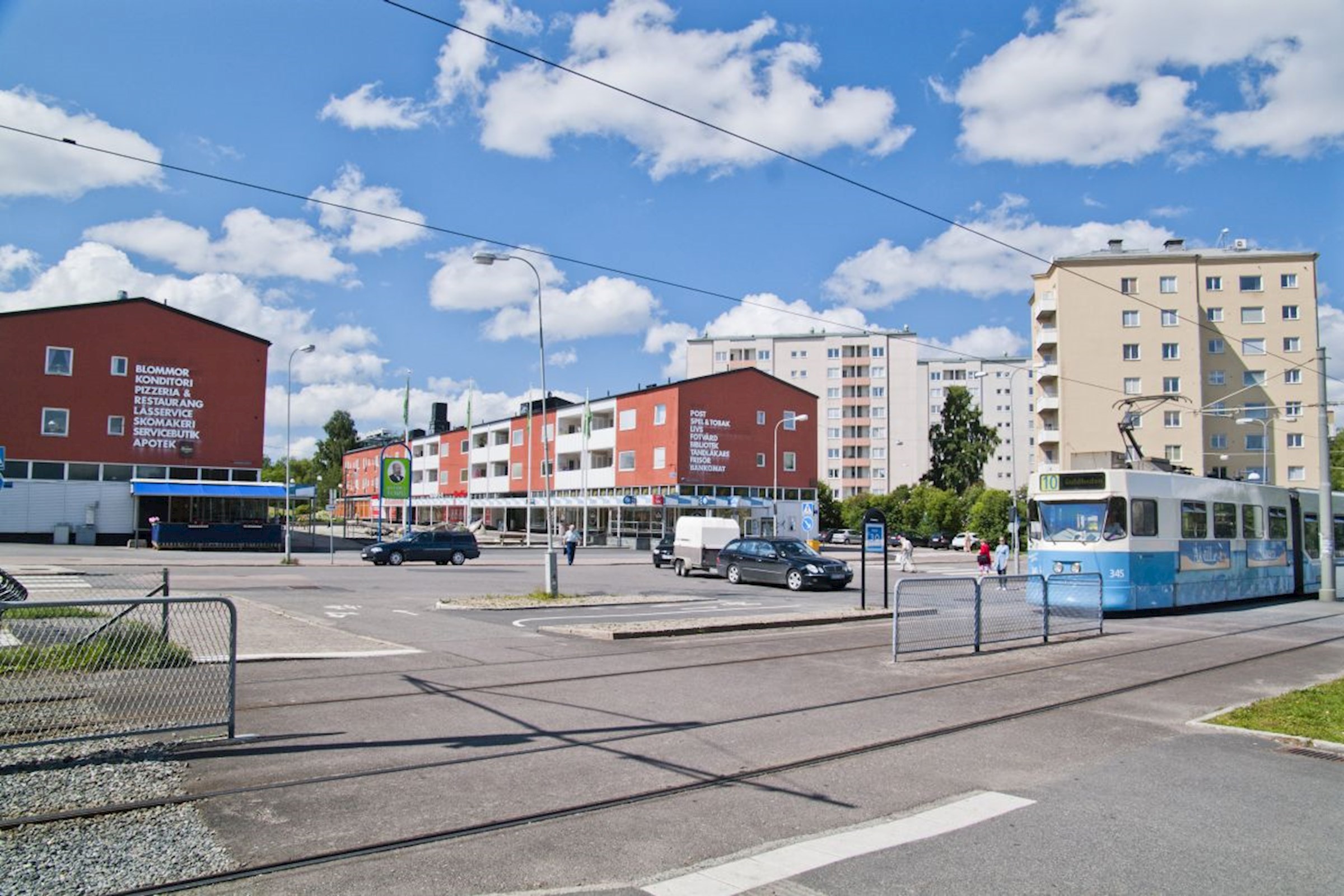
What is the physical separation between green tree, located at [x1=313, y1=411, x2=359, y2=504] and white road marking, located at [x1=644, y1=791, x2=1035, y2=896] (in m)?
134

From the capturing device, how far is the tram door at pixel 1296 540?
2672 centimetres

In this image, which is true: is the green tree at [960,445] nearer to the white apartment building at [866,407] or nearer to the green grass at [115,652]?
the white apartment building at [866,407]

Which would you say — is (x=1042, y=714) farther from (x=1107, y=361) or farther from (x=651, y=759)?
(x=1107, y=361)

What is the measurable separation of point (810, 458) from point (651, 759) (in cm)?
6515

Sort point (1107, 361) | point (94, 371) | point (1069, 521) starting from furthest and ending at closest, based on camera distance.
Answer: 1. point (1107, 361)
2. point (94, 371)
3. point (1069, 521)

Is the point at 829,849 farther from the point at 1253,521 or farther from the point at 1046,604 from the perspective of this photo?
the point at 1253,521

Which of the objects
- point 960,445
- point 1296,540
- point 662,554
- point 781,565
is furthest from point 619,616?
point 960,445

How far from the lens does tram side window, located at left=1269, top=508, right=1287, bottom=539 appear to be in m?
25.5

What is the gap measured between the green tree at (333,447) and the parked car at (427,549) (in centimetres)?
9649

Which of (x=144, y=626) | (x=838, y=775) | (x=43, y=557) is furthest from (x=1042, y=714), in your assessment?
(x=43, y=557)

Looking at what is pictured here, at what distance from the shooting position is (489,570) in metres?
35.8

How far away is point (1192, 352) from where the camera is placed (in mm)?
65688

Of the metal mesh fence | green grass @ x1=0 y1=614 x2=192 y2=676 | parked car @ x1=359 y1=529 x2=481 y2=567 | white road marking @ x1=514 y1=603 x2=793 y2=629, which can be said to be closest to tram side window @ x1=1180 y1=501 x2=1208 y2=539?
white road marking @ x1=514 y1=603 x2=793 y2=629

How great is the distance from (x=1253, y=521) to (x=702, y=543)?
16698 mm
